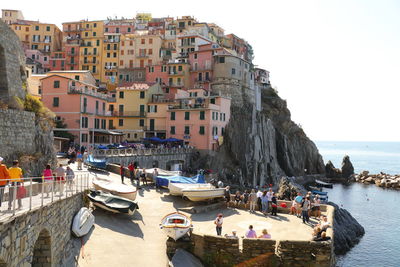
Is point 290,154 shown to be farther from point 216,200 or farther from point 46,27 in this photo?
point 46,27

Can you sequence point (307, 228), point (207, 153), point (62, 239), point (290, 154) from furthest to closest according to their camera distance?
point (290, 154), point (207, 153), point (307, 228), point (62, 239)

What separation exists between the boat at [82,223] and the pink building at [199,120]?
40.9 m

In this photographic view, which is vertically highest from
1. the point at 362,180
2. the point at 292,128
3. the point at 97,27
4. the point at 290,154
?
the point at 97,27

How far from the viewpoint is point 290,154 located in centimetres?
7844

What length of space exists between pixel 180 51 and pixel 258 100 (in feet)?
64.1

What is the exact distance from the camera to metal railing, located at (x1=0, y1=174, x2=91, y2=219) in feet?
30.8

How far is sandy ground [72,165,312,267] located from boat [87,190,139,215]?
53cm

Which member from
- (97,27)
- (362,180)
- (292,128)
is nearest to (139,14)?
(97,27)

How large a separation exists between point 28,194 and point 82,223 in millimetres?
5822

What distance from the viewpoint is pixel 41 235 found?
12242mm

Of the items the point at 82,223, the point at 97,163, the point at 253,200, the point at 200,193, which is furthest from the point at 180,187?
the point at 97,163

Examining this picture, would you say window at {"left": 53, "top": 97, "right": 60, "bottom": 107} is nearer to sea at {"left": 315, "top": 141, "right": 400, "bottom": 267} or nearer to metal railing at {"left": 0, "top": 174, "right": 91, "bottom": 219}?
metal railing at {"left": 0, "top": 174, "right": 91, "bottom": 219}

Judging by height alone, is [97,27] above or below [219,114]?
above

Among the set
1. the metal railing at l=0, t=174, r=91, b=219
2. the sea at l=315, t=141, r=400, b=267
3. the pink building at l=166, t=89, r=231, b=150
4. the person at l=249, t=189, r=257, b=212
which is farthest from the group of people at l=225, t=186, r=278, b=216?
the pink building at l=166, t=89, r=231, b=150
